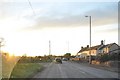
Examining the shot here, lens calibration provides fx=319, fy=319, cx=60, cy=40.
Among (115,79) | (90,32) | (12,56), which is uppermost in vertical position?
(90,32)

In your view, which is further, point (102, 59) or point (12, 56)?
point (102, 59)

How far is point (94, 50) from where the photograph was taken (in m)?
132

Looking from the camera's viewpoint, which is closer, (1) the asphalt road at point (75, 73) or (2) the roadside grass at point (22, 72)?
(2) the roadside grass at point (22, 72)

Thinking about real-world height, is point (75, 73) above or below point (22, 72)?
below

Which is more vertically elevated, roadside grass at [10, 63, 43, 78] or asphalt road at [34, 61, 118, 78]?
roadside grass at [10, 63, 43, 78]

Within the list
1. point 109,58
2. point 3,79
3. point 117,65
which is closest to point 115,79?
point 3,79

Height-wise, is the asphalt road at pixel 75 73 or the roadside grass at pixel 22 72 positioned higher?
the roadside grass at pixel 22 72

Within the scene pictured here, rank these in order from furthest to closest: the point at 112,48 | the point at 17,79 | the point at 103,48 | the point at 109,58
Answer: the point at 103,48 → the point at 112,48 → the point at 109,58 → the point at 17,79

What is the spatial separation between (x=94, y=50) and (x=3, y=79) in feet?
378

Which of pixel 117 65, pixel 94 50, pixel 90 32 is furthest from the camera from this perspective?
pixel 94 50

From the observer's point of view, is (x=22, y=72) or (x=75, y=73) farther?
(x=75, y=73)

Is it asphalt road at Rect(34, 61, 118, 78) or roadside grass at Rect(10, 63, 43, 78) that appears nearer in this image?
roadside grass at Rect(10, 63, 43, 78)

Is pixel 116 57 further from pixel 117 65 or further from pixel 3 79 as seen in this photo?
pixel 3 79

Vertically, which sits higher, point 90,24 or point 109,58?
point 90,24
